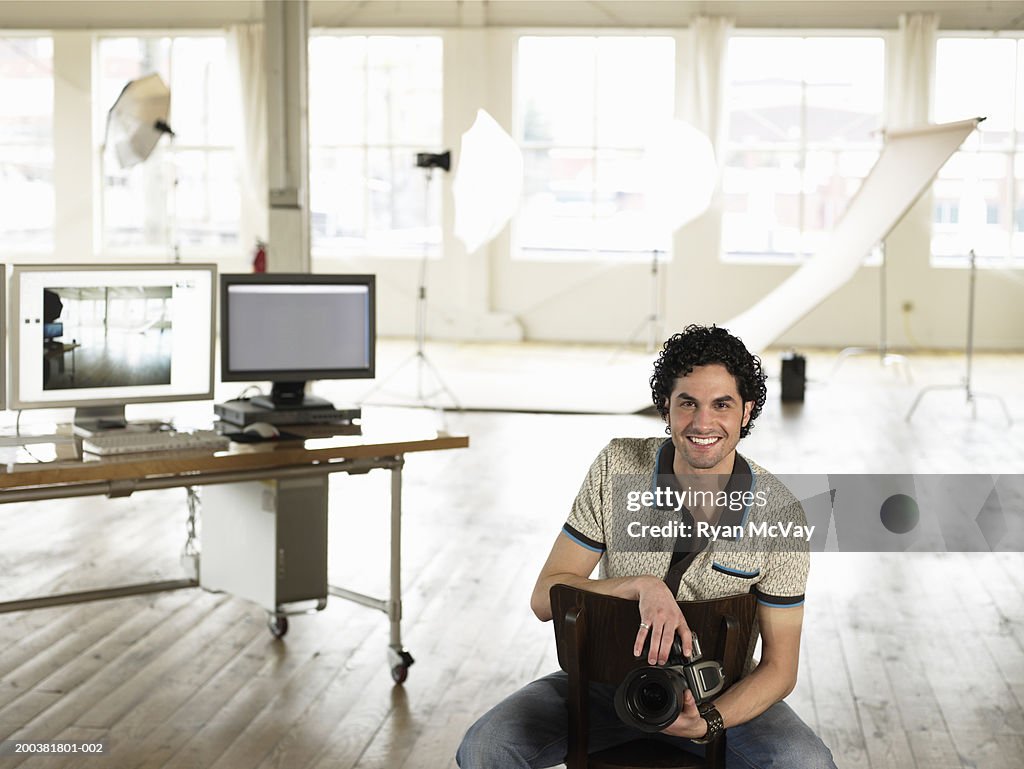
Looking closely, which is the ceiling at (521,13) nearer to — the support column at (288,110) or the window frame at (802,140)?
the window frame at (802,140)

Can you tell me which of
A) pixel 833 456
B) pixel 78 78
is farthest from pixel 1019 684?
pixel 78 78

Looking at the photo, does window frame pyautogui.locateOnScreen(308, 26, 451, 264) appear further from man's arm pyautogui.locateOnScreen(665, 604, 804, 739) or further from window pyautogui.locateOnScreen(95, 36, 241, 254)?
man's arm pyautogui.locateOnScreen(665, 604, 804, 739)

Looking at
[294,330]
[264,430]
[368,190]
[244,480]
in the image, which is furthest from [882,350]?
[244,480]

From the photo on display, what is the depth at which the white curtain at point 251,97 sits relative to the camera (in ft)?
38.0

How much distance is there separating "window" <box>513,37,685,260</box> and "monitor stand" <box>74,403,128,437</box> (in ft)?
20.0

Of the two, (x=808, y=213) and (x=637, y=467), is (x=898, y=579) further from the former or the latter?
(x=808, y=213)

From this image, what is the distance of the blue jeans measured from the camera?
1.93 metres

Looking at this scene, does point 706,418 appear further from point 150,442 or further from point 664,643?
point 150,442

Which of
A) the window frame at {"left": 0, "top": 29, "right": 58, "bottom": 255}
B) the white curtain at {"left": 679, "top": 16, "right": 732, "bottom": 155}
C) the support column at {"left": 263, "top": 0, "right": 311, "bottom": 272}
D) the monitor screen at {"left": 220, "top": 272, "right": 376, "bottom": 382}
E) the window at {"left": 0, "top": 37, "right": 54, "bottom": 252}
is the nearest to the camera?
the monitor screen at {"left": 220, "top": 272, "right": 376, "bottom": 382}

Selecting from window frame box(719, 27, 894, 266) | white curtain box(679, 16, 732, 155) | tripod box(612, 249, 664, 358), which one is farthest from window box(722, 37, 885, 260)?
white curtain box(679, 16, 732, 155)

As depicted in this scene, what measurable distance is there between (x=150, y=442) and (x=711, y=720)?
5.46ft

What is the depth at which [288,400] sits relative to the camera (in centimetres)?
357

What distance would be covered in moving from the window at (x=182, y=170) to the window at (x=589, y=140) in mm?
3368

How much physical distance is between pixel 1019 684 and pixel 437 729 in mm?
1545
